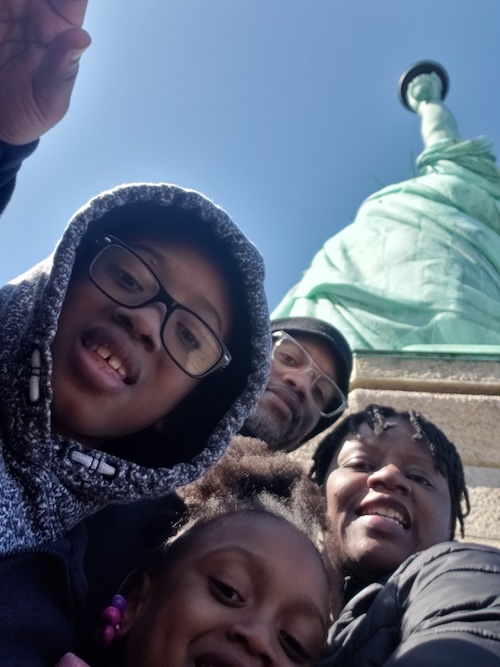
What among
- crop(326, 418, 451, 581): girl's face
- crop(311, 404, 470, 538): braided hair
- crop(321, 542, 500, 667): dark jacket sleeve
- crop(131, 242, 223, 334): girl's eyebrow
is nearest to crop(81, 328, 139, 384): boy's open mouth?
crop(131, 242, 223, 334): girl's eyebrow

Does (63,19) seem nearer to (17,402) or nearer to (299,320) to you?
(17,402)

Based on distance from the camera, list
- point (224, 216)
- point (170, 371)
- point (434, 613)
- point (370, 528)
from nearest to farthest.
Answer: point (434, 613) < point (170, 371) < point (224, 216) < point (370, 528)

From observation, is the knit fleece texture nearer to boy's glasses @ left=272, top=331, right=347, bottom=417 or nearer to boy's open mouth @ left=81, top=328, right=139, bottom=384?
boy's open mouth @ left=81, top=328, right=139, bottom=384

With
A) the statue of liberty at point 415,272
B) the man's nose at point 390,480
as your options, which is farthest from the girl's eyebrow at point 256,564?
the statue of liberty at point 415,272

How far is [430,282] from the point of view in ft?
18.3

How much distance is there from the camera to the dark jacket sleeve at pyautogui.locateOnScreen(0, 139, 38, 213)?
120cm

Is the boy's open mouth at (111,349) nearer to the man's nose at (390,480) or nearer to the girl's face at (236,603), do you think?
the girl's face at (236,603)

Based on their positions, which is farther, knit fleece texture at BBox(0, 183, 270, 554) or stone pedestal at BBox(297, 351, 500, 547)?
stone pedestal at BBox(297, 351, 500, 547)

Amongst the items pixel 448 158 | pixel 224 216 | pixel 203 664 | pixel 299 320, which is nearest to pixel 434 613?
pixel 203 664

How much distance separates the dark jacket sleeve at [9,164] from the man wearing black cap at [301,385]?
51.4 inches

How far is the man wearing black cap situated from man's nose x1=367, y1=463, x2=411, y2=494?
58 cm

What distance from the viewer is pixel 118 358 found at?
1183mm

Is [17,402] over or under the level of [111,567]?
over

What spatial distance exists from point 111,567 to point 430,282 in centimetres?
474
